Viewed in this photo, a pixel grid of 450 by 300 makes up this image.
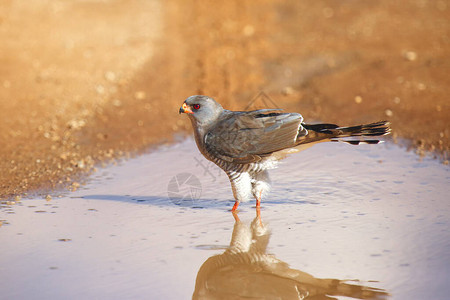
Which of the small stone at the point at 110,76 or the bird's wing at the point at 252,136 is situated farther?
the small stone at the point at 110,76

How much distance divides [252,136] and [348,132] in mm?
791

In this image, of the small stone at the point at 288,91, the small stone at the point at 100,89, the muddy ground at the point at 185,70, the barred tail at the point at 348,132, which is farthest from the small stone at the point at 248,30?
the barred tail at the point at 348,132

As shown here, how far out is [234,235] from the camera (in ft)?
15.7

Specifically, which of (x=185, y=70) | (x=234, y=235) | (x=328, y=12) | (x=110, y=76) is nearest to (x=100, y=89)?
(x=110, y=76)

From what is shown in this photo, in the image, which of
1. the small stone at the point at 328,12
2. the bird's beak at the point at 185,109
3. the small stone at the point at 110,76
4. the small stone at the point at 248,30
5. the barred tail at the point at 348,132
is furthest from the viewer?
the small stone at the point at 328,12

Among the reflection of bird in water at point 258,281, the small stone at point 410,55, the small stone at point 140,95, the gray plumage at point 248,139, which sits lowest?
the reflection of bird in water at point 258,281

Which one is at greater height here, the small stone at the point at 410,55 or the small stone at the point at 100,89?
the small stone at the point at 410,55

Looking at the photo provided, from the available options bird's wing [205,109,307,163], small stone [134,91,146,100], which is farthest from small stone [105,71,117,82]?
bird's wing [205,109,307,163]

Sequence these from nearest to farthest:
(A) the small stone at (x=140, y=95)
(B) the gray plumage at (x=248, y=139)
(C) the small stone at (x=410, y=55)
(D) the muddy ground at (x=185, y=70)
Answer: (B) the gray plumage at (x=248, y=139)
(D) the muddy ground at (x=185, y=70)
(A) the small stone at (x=140, y=95)
(C) the small stone at (x=410, y=55)

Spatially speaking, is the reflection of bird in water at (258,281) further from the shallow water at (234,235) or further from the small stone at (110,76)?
the small stone at (110,76)

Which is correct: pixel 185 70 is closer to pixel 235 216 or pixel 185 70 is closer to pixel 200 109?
pixel 200 109

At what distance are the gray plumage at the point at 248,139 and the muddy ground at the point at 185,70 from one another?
1487 mm

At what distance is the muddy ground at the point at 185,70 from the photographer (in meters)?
7.32

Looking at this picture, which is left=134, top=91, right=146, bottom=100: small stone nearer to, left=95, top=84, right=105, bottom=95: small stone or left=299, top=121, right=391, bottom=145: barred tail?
left=95, top=84, right=105, bottom=95: small stone
